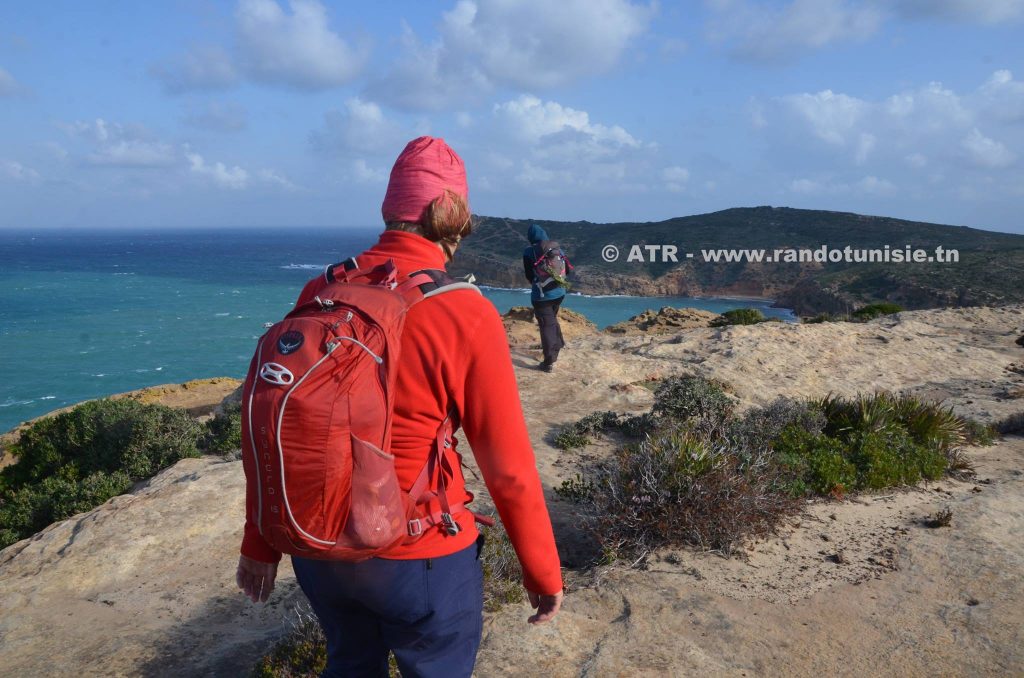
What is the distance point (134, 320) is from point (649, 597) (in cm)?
6206

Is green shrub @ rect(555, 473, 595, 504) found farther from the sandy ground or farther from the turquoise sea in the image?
the turquoise sea

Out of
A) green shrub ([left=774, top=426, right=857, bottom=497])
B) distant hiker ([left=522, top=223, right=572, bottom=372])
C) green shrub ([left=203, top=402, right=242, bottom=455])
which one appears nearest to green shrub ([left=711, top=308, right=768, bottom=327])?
distant hiker ([left=522, top=223, right=572, bottom=372])

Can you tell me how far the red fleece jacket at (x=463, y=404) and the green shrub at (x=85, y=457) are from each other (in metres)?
6.71

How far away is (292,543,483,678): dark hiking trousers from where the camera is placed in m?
1.62

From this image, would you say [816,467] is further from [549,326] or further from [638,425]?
[549,326]

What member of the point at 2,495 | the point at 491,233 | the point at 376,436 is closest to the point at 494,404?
the point at 376,436

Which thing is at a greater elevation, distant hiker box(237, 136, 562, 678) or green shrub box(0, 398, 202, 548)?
distant hiker box(237, 136, 562, 678)

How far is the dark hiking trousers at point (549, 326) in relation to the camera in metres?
9.78

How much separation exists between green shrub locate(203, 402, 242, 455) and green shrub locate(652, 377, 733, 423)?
478 centimetres

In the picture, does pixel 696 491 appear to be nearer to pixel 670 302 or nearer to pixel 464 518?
pixel 464 518

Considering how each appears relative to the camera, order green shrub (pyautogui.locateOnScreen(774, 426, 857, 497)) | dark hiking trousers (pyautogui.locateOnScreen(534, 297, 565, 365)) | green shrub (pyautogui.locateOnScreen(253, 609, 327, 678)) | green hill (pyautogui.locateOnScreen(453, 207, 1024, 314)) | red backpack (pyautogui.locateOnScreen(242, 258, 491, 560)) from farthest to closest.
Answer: green hill (pyautogui.locateOnScreen(453, 207, 1024, 314)), dark hiking trousers (pyautogui.locateOnScreen(534, 297, 565, 365)), green shrub (pyautogui.locateOnScreen(774, 426, 857, 497)), green shrub (pyautogui.locateOnScreen(253, 609, 327, 678)), red backpack (pyautogui.locateOnScreen(242, 258, 491, 560))

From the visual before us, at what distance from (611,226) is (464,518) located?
84.6m

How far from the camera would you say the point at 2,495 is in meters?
8.83

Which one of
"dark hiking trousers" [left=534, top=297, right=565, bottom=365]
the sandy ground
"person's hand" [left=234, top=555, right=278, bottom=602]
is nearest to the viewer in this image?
"person's hand" [left=234, top=555, right=278, bottom=602]
